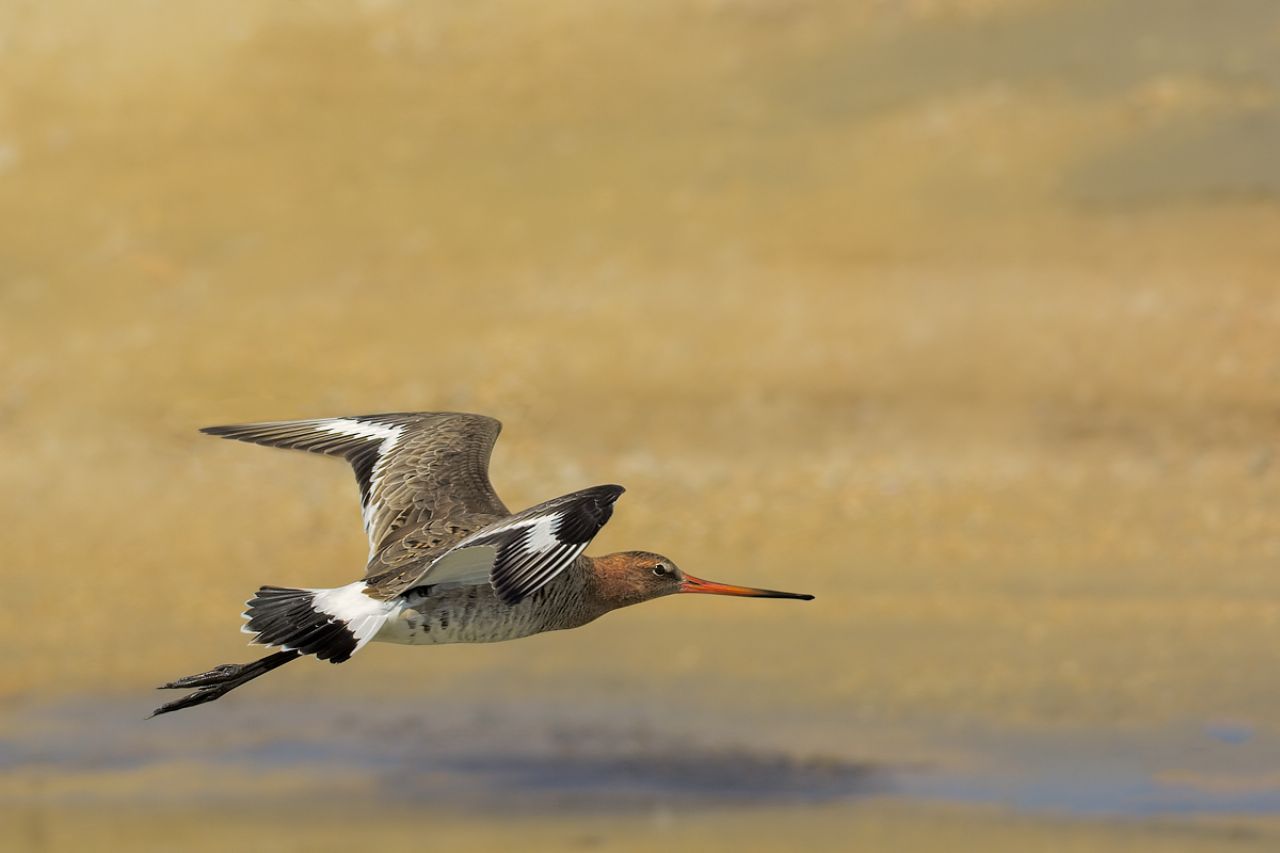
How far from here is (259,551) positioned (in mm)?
17031

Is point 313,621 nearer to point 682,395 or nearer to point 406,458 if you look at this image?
point 406,458

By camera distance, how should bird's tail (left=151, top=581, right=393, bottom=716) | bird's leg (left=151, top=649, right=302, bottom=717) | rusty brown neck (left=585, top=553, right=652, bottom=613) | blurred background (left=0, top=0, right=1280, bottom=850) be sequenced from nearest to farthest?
bird's tail (left=151, top=581, right=393, bottom=716), bird's leg (left=151, top=649, right=302, bottom=717), rusty brown neck (left=585, top=553, right=652, bottom=613), blurred background (left=0, top=0, right=1280, bottom=850)

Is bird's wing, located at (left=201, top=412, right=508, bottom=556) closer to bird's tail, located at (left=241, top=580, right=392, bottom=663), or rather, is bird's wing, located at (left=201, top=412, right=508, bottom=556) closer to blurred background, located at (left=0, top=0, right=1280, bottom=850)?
bird's tail, located at (left=241, top=580, right=392, bottom=663)

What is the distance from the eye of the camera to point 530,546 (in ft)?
24.0

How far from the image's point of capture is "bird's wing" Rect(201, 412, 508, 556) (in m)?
8.91

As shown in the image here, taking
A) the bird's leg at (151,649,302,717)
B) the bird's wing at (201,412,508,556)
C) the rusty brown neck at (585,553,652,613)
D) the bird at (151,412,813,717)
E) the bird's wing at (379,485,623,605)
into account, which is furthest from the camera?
the bird's wing at (201,412,508,556)

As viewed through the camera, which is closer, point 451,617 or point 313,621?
point 313,621

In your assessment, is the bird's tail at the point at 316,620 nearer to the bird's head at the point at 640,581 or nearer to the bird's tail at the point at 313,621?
the bird's tail at the point at 313,621

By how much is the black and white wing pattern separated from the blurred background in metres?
5.03

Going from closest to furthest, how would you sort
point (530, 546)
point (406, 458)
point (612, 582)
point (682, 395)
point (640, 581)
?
point (530, 546) < point (612, 582) < point (640, 581) < point (406, 458) < point (682, 395)

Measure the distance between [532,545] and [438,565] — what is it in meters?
0.51

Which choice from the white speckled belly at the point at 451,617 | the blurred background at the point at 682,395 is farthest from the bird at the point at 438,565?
the blurred background at the point at 682,395

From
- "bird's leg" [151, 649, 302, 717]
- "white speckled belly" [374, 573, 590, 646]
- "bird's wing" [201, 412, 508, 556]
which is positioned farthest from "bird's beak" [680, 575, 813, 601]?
"bird's leg" [151, 649, 302, 717]

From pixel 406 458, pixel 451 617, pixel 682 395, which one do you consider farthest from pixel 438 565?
pixel 682 395
